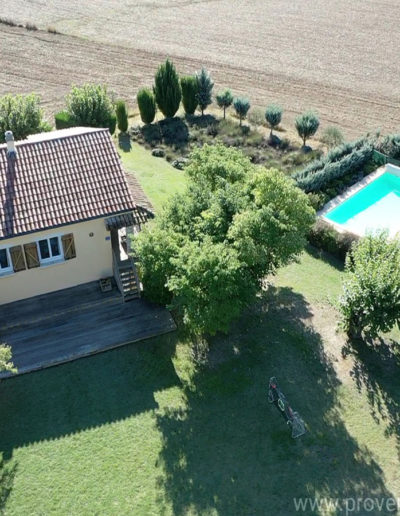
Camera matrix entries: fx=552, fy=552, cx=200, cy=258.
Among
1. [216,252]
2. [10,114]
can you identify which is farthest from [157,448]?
[10,114]

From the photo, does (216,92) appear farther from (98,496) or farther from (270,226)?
(98,496)

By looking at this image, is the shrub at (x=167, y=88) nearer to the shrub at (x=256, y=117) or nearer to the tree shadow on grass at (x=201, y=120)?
the tree shadow on grass at (x=201, y=120)

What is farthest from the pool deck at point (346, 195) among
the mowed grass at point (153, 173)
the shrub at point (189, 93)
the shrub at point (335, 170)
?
the shrub at point (189, 93)

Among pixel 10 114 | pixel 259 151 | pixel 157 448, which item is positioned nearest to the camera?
pixel 157 448

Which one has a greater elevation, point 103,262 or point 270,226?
point 270,226

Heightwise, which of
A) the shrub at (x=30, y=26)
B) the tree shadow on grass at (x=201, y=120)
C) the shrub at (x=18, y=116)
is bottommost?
the tree shadow on grass at (x=201, y=120)

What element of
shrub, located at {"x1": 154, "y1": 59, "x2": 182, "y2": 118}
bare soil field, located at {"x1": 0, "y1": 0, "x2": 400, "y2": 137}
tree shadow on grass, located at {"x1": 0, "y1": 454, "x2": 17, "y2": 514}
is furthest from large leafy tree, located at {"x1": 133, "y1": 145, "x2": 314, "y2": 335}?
bare soil field, located at {"x1": 0, "y1": 0, "x2": 400, "y2": 137}
